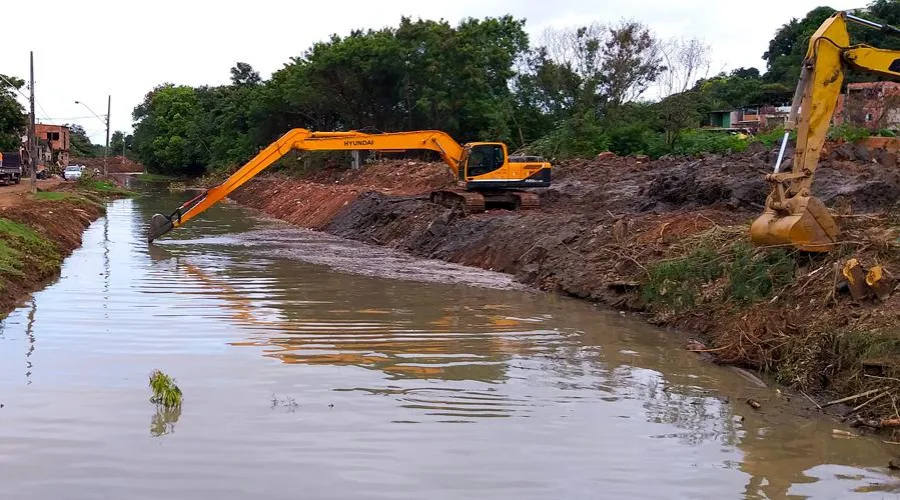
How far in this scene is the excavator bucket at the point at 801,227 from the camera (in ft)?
38.3

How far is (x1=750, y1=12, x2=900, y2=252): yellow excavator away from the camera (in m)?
11.7

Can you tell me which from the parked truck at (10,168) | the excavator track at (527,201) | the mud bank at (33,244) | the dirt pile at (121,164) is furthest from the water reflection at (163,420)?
the dirt pile at (121,164)

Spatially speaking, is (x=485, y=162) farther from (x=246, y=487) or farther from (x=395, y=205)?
(x=246, y=487)

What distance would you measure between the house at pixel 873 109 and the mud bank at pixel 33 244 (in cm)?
3120

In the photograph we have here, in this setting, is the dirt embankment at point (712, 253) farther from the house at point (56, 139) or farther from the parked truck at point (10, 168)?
the house at point (56, 139)

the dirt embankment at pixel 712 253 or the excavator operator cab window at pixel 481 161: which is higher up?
the excavator operator cab window at pixel 481 161

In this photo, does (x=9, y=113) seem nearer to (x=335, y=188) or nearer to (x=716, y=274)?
(x=335, y=188)

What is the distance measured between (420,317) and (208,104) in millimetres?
84963

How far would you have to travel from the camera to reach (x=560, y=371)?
10.4 m

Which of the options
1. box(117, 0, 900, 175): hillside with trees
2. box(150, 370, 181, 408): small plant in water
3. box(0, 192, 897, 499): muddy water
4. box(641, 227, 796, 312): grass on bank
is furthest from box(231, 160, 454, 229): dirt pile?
box(150, 370, 181, 408): small plant in water

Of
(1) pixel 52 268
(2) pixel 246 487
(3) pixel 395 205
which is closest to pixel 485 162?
(3) pixel 395 205

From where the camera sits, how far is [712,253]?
46.1 feet

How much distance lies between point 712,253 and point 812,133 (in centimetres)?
288

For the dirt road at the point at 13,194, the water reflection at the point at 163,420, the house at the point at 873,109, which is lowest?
the water reflection at the point at 163,420
